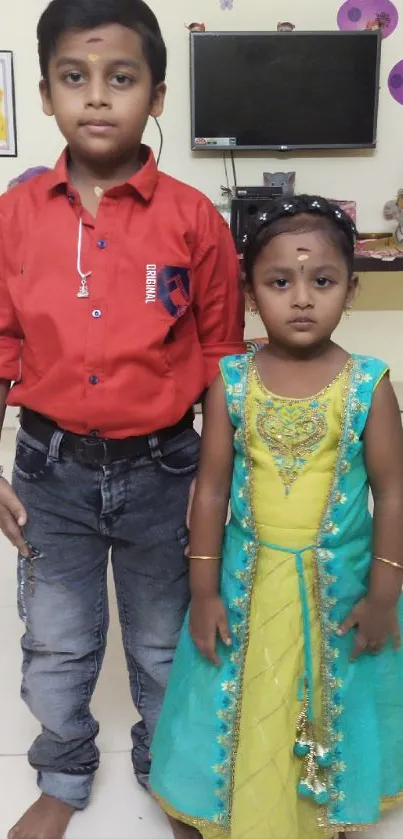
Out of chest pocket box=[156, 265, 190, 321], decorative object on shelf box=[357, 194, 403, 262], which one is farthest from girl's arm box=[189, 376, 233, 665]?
decorative object on shelf box=[357, 194, 403, 262]

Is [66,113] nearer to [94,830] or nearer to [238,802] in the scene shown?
[238,802]

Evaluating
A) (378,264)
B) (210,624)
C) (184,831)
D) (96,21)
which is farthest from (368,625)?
(378,264)

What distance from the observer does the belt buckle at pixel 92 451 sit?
3.43 feet

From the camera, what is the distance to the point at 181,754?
109 centimetres

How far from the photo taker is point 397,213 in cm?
335

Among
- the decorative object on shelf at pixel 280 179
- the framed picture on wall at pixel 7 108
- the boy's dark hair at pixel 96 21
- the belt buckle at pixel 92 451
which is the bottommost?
the belt buckle at pixel 92 451

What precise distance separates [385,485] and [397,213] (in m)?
2.64

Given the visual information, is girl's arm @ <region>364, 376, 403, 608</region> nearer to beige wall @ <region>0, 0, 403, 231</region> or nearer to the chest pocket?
the chest pocket

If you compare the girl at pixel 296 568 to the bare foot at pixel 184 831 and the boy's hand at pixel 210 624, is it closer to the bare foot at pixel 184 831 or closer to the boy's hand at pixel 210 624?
the boy's hand at pixel 210 624

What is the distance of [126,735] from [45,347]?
0.87 metres

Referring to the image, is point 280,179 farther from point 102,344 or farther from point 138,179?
point 102,344

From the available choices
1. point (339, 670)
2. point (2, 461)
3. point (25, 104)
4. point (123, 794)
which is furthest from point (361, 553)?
point (25, 104)

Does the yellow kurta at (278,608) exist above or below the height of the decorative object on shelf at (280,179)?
below

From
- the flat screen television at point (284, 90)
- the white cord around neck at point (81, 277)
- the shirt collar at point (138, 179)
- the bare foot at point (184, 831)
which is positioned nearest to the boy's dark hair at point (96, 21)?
the shirt collar at point (138, 179)
